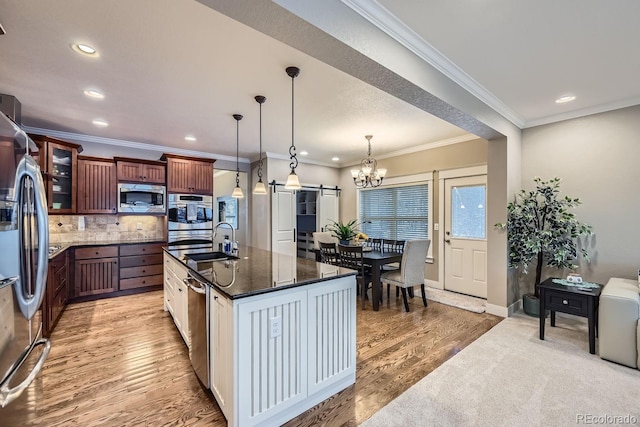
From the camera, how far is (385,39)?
189 centimetres

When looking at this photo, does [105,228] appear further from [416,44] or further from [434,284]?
[434,284]

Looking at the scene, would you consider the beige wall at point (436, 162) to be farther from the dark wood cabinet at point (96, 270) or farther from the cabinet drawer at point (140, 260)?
the dark wood cabinet at point (96, 270)

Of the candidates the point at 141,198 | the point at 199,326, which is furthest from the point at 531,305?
the point at 141,198

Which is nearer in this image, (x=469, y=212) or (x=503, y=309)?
(x=503, y=309)

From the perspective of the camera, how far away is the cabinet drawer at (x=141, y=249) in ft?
14.7

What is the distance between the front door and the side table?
1388 mm

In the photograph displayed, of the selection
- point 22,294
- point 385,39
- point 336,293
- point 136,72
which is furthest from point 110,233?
point 385,39

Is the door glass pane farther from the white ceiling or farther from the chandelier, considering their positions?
the chandelier

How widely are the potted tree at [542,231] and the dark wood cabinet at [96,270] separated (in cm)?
562

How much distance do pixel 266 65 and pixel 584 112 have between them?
3694 mm

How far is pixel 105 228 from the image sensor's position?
15.7ft

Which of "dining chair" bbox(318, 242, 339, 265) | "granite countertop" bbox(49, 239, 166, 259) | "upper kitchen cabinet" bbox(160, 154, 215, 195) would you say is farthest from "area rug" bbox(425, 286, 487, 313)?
"granite countertop" bbox(49, 239, 166, 259)

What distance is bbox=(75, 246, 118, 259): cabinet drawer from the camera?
4.17 metres

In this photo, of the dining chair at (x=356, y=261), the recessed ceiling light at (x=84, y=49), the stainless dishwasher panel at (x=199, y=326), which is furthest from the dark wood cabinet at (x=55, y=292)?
the dining chair at (x=356, y=261)
